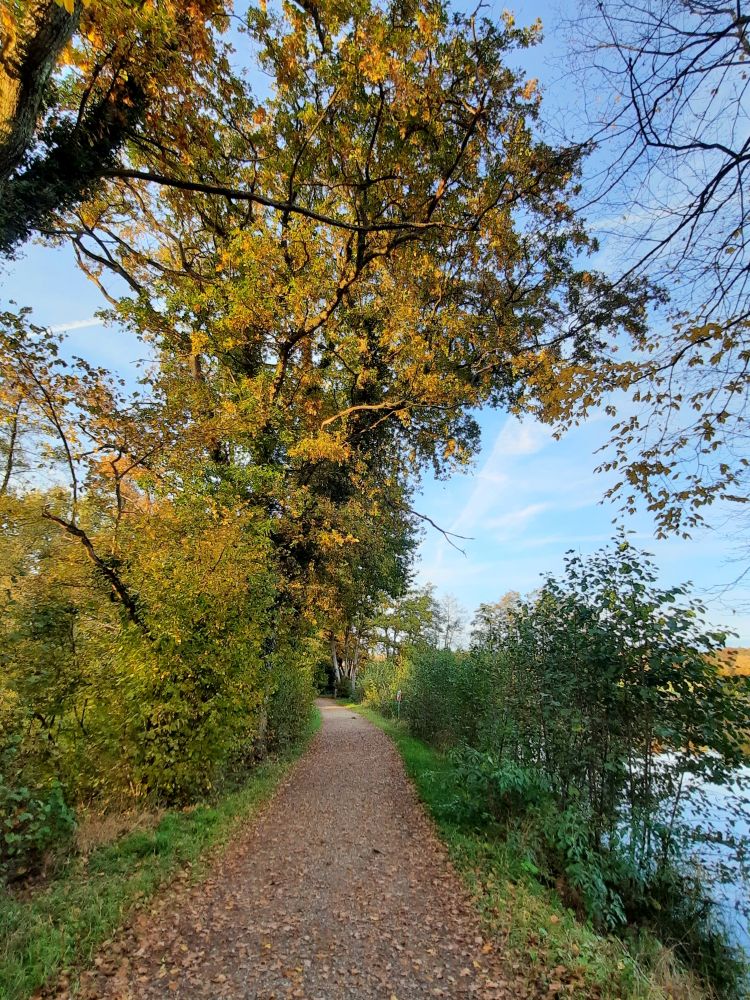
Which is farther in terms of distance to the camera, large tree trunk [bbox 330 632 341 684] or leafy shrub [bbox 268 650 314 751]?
large tree trunk [bbox 330 632 341 684]

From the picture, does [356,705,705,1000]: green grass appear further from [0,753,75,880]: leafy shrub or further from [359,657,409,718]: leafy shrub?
[359,657,409,718]: leafy shrub

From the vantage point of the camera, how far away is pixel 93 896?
3789 millimetres

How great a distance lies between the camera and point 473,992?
3.23 m

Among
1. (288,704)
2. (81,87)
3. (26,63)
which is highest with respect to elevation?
(81,87)

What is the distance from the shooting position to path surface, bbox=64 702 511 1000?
323cm

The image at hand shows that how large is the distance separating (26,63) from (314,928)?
24.3 ft

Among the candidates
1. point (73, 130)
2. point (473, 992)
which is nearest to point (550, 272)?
point (73, 130)

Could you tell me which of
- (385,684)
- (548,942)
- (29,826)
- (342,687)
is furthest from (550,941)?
(342,687)

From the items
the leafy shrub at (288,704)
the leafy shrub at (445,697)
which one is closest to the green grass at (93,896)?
the leafy shrub at (288,704)

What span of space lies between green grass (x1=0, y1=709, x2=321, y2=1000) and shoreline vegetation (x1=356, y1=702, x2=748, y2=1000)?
3.02 meters

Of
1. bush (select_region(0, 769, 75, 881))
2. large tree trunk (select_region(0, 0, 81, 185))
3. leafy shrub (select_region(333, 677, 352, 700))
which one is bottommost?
leafy shrub (select_region(333, 677, 352, 700))

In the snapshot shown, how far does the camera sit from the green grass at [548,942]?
3089mm

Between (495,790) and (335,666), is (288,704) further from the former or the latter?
(335,666)

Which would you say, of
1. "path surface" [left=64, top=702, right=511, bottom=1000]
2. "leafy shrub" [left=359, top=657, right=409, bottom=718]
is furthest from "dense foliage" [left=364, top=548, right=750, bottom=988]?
"leafy shrub" [left=359, top=657, right=409, bottom=718]
